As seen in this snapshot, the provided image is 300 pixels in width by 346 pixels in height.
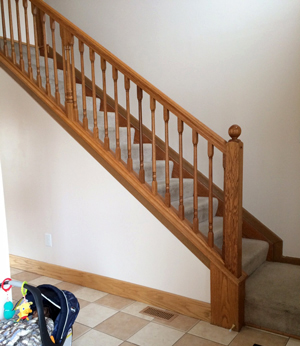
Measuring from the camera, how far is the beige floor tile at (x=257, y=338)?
2.22 m

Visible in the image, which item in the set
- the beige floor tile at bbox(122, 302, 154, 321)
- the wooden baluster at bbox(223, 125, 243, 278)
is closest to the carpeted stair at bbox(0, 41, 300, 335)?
the wooden baluster at bbox(223, 125, 243, 278)

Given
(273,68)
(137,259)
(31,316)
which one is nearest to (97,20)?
(273,68)

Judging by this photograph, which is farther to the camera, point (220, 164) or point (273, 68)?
point (220, 164)

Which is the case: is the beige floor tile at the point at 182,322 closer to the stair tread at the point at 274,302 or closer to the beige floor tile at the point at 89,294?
the stair tread at the point at 274,302

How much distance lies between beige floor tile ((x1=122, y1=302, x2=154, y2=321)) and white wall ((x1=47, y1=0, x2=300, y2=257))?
1.30m

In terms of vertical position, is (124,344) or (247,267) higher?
(247,267)

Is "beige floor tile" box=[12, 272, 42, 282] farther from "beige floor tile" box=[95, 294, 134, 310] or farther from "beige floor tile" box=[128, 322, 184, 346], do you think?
"beige floor tile" box=[128, 322, 184, 346]

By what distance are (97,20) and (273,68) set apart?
2.17m

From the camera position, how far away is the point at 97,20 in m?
4.13

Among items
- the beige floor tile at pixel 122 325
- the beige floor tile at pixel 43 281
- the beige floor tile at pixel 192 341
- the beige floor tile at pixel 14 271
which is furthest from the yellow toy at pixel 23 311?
the beige floor tile at pixel 14 271

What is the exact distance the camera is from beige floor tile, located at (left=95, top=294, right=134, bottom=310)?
2.77 meters

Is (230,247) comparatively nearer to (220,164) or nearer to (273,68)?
(220,164)

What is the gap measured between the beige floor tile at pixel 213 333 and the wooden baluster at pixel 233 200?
14.8 inches

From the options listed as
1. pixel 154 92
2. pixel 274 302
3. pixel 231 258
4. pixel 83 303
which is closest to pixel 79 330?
pixel 83 303
